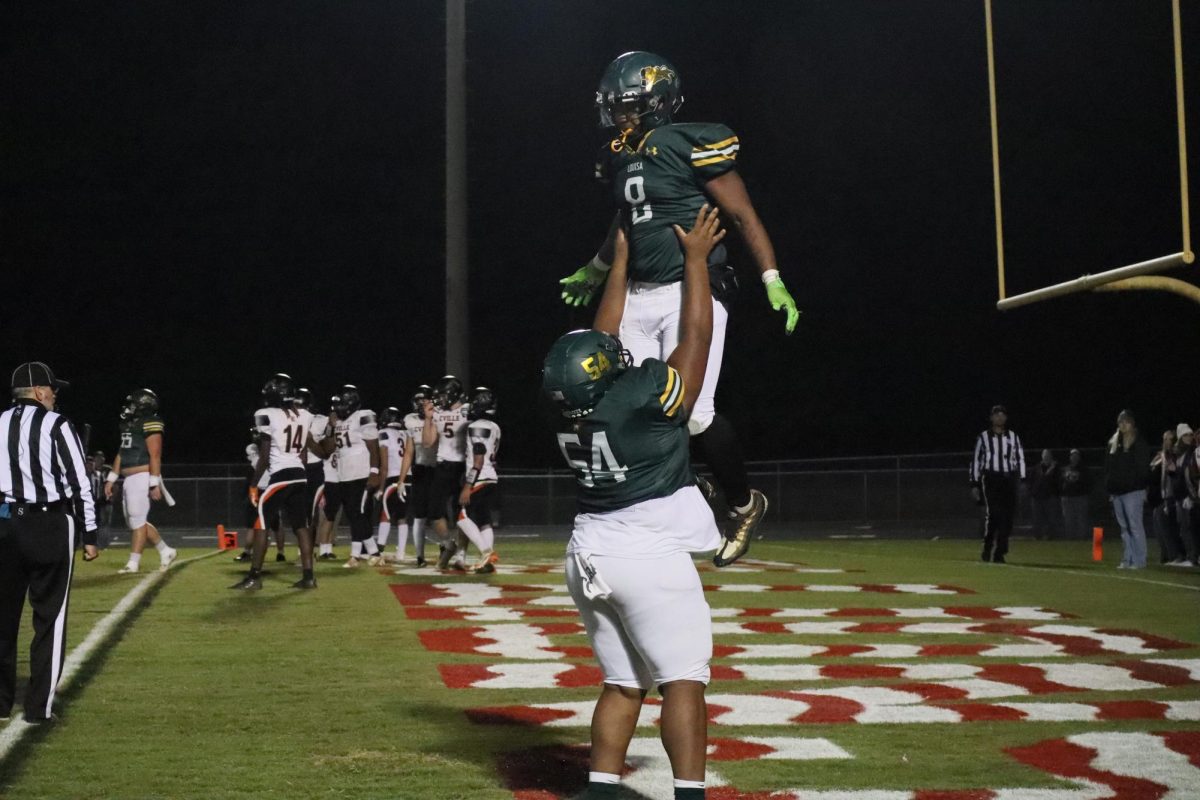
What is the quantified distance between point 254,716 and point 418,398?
10.2 metres

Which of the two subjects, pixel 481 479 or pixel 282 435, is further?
pixel 481 479

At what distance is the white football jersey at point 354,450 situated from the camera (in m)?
17.8

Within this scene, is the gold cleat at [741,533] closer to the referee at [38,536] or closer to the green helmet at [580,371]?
the green helmet at [580,371]

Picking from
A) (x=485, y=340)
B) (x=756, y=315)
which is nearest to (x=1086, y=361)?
(x=756, y=315)

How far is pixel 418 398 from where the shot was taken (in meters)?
17.2

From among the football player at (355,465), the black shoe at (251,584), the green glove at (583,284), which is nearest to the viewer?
the green glove at (583,284)

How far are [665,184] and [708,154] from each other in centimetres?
20

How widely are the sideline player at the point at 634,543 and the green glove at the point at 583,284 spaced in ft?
4.89

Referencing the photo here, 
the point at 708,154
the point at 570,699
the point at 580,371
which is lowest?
the point at 570,699

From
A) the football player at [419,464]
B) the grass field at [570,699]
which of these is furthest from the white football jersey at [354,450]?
the grass field at [570,699]

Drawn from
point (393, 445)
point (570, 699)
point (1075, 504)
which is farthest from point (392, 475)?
point (1075, 504)

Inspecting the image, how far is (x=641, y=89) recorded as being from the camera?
18.5 feet

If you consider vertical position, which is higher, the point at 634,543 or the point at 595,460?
the point at 595,460

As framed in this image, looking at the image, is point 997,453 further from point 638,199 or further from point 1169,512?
point 638,199
